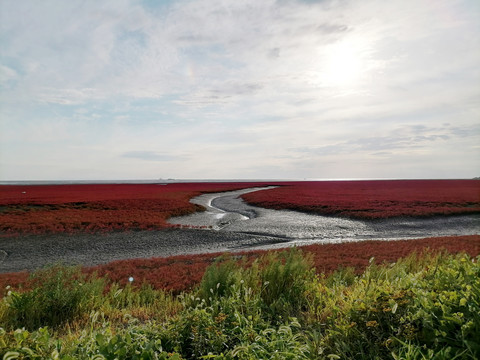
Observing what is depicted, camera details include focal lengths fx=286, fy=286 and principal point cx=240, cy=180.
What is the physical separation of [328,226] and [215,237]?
10.7 m

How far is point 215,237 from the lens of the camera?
20484 mm

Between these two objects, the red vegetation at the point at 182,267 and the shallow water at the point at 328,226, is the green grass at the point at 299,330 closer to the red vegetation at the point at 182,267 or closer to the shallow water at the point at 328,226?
the red vegetation at the point at 182,267

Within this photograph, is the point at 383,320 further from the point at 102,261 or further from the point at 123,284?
the point at 102,261

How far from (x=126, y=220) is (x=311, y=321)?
2362 centimetres

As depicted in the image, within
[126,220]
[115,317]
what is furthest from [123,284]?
[126,220]

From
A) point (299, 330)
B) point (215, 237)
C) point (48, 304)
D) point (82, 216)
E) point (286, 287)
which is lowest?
point (215, 237)

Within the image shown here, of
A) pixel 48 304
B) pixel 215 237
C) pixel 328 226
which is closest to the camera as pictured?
pixel 48 304

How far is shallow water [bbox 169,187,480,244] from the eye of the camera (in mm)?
21469

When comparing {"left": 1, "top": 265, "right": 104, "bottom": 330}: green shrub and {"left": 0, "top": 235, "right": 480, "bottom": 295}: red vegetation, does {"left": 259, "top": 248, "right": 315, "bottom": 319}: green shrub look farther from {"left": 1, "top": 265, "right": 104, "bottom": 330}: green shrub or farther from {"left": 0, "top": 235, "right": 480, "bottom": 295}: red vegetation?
{"left": 1, "top": 265, "right": 104, "bottom": 330}: green shrub

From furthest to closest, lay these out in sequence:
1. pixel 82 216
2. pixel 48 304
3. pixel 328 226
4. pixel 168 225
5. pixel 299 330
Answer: pixel 82 216
pixel 328 226
pixel 168 225
pixel 48 304
pixel 299 330

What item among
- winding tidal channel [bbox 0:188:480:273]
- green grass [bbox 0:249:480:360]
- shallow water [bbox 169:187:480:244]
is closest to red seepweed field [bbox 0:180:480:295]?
winding tidal channel [bbox 0:188:480:273]

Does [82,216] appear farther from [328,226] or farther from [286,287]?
[286,287]

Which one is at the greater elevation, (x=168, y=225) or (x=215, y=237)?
(x=168, y=225)

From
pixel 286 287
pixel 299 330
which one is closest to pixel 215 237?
pixel 286 287
